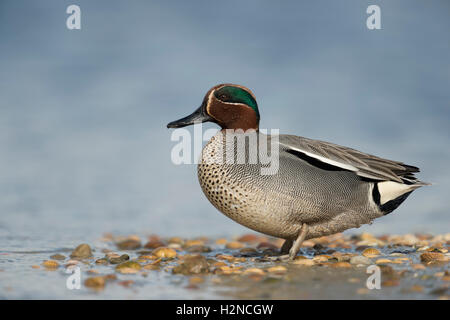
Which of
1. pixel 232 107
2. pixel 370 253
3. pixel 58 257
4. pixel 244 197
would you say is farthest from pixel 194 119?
pixel 370 253

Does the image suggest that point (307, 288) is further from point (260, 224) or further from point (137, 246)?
point (137, 246)

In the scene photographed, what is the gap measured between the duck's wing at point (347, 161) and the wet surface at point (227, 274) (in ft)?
2.17

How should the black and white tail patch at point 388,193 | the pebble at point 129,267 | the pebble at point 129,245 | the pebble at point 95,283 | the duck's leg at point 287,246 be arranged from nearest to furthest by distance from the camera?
the pebble at point 95,283 < the pebble at point 129,267 < the black and white tail patch at point 388,193 < the duck's leg at point 287,246 < the pebble at point 129,245

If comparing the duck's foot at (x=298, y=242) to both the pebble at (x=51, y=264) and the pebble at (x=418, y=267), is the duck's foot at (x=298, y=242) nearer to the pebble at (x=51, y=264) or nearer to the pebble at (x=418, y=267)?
the pebble at (x=418, y=267)

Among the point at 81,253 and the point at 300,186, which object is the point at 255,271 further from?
the point at 81,253

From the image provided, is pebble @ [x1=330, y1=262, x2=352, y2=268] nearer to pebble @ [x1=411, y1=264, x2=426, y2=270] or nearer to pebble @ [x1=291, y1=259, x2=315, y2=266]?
pebble @ [x1=291, y1=259, x2=315, y2=266]

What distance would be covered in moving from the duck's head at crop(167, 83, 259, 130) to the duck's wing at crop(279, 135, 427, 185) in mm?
322

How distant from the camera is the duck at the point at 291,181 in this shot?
4.09 metres

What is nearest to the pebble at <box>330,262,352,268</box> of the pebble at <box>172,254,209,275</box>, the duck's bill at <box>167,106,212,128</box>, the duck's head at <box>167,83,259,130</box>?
the pebble at <box>172,254,209,275</box>

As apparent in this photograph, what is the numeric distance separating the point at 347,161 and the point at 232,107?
1070 mm

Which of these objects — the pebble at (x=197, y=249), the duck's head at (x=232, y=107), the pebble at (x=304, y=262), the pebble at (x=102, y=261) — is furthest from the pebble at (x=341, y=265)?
the pebble at (x=102, y=261)

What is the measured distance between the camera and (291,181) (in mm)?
4109

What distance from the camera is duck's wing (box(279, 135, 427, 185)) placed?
4.20 m

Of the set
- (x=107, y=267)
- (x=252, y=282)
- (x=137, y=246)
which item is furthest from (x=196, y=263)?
(x=137, y=246)
